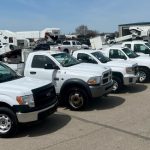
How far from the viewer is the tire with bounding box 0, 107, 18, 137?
7.59 metres

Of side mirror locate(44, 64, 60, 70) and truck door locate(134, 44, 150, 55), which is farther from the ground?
truck door locate(134, 44, 150, 55)

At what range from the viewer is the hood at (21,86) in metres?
7.61

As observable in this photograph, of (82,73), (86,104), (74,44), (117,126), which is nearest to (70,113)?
(86,104)

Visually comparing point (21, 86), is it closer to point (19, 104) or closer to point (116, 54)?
point (19, 104)

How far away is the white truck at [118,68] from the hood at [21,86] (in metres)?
5.33

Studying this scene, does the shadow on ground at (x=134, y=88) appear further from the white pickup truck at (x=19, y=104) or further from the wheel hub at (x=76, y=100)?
the white pickup truck at (x=19, y=104)

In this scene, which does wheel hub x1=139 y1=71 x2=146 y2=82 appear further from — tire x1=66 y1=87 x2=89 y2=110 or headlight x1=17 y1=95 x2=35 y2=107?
headlight x1=17 y1=95 x2=35 y2=107

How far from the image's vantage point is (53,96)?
855cm

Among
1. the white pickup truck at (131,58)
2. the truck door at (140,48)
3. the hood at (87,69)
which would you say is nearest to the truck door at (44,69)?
the hood at (87,69)

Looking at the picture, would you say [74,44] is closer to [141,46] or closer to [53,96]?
[141,46]

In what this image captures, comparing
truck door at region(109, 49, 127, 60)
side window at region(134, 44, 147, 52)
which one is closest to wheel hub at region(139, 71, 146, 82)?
truck door at region(109, 49, 127, 60)

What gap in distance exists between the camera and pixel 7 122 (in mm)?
7707

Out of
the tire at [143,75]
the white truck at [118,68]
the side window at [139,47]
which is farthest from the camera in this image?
the side window at [139,47]

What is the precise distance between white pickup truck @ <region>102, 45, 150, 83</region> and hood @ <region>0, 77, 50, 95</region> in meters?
7.59
